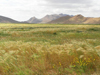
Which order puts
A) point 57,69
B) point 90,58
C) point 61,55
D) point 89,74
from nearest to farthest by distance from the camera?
point 89,74 < point 57,69 < point 90,58 < point 61,55

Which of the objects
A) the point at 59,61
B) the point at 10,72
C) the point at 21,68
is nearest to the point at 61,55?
the point at 59,61

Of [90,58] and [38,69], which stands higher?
[90,58]

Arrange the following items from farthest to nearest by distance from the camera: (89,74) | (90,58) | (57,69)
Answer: (90,58) < (57,69) < (89,74)

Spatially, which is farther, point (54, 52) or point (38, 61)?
point (54, 52)

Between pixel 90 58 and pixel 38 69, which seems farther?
pixel 90 58

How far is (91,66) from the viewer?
4.05 meters

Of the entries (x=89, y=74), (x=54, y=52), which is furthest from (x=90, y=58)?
(x=54, y=52)

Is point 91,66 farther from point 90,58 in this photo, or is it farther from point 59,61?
point 59,61

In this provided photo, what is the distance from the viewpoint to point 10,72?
377 centimetres

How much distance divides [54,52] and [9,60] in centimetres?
179

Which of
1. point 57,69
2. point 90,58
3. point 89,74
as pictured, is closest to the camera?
point 89,74

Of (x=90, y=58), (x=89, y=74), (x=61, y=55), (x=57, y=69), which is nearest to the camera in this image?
(x=89, y=74)

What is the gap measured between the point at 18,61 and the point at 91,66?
2714mm

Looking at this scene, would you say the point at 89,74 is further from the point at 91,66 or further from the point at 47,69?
the point at 47,69
